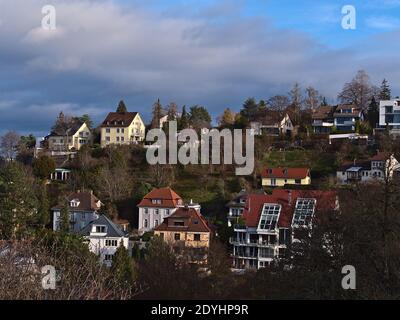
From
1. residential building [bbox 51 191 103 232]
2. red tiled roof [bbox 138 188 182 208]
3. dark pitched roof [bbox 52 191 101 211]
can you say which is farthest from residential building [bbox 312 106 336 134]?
residential building [bbox 51 191 103 232]

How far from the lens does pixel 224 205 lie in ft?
132

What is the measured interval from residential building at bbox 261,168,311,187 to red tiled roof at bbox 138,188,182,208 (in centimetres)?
750

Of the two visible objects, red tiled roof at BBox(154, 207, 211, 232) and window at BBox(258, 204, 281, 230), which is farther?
red tiled roof at BBox(154, 207, 211, 232)

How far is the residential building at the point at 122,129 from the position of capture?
5922cm

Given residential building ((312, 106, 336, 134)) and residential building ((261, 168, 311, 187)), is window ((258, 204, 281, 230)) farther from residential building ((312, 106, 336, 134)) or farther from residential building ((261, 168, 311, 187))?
residential building ((312, 106, 336, 134))

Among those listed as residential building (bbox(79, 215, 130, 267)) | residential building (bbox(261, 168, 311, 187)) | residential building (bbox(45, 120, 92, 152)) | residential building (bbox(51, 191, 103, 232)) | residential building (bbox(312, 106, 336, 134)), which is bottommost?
residential building (bbox(79, 215, 130, 267))

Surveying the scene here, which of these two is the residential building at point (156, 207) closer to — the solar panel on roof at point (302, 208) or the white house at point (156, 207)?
the white house at point (156, 207)

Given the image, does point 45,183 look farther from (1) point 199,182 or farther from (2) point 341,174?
(2) point 341,174

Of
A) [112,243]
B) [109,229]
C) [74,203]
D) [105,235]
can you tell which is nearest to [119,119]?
[74,203]

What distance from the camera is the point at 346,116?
190 feet

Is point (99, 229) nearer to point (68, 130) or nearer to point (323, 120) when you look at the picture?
point (68, 130)

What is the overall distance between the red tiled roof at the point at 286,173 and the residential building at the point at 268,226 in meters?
9.27

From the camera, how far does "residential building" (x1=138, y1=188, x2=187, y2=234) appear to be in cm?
3897
